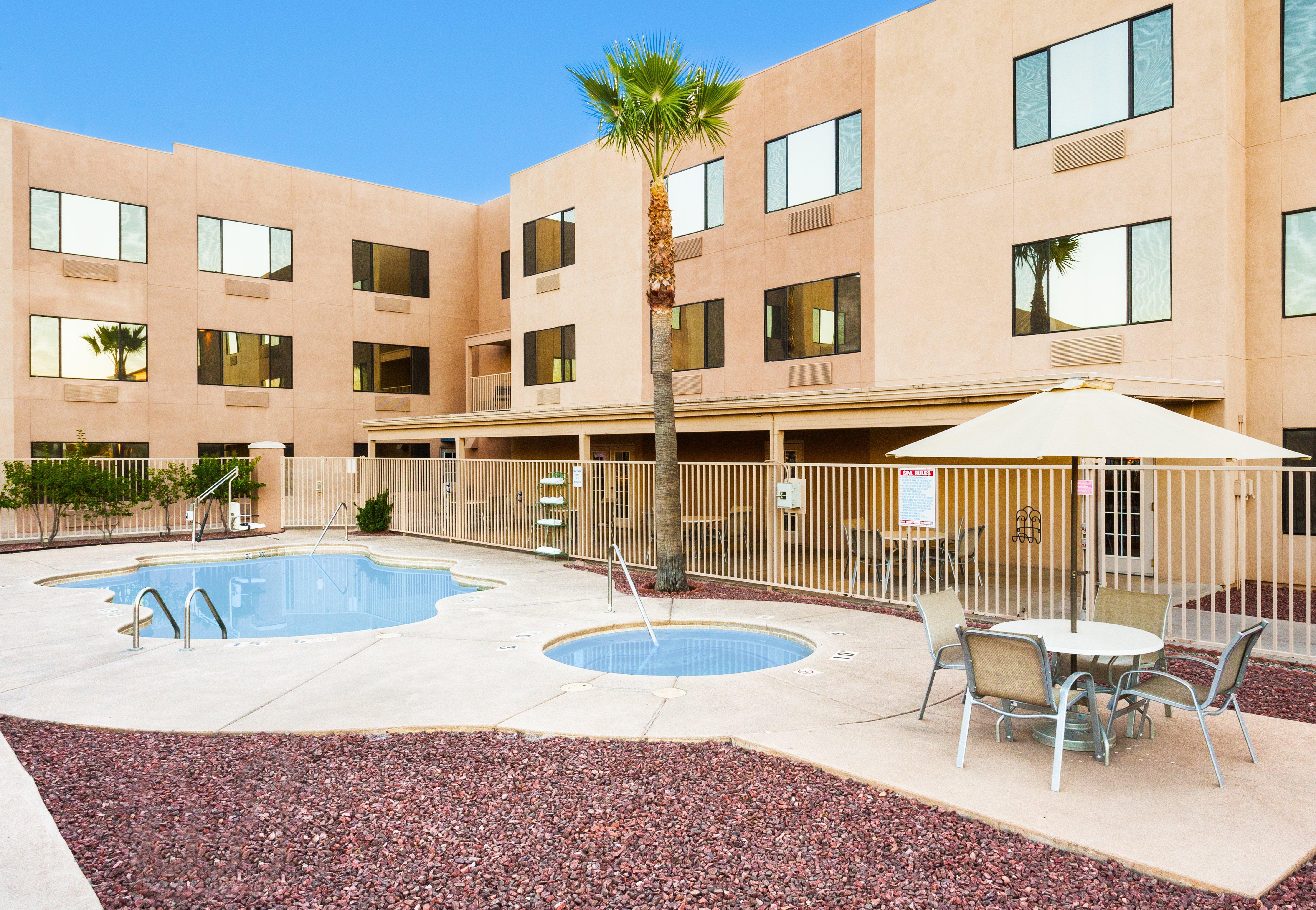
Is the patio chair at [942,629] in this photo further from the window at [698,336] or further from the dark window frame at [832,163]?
the window at [698,336]

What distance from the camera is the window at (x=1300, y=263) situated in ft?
40.4

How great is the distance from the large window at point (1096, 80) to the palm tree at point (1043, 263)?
171cm

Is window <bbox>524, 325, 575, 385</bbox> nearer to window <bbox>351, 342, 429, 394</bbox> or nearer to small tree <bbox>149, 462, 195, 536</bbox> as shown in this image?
window <bbox>351, 342, 429, 394</bbox>

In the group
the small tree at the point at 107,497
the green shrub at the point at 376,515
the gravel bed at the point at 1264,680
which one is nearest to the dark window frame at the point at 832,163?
the gravel bed at the point at 1264,680

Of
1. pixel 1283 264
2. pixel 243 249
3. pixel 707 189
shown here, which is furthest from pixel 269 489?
pixel 1283 264

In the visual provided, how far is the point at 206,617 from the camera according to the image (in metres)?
12.8

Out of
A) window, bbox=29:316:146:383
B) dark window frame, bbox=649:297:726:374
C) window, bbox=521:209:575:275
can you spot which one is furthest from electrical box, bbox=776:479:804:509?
window, bbox=29:316:146:383

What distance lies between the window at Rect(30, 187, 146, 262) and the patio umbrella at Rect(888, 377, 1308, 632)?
23.3 m

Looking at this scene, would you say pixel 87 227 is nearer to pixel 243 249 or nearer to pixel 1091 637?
pixel 243 249

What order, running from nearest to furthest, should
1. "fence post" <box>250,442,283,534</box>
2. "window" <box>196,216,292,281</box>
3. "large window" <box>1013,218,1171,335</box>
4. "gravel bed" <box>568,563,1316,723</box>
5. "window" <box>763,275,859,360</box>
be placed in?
1. "gravel bed" <box>568,563,1316,723</box>
2. "large window" <box>1013,218,1171,335</box>
3. "window" <box>763,275,859,360</box>
4. "fence post" <box>250,442,283,534</box>
5. "window" <box>196,216,292,281</box>

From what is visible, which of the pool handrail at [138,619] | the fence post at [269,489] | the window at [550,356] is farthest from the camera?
the window at [550,356]

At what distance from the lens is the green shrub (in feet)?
69.9

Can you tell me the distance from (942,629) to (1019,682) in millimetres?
1208

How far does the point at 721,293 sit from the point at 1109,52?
27.2ft
